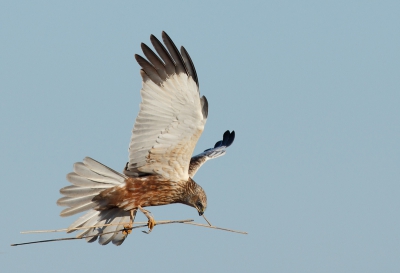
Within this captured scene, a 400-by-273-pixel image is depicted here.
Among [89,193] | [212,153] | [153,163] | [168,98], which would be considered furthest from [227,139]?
[168,98]

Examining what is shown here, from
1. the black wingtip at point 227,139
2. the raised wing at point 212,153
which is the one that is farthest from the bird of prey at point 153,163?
the black wingtip at point 227,139

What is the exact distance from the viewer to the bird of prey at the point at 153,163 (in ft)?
27.0

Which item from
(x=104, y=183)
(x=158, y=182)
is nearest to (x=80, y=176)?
(x=104, y=183)

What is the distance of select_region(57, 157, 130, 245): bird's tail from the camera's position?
344 inches

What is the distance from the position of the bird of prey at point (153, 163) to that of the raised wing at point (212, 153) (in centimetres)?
119

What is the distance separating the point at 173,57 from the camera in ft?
27.1

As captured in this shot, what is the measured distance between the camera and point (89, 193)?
29.3ft

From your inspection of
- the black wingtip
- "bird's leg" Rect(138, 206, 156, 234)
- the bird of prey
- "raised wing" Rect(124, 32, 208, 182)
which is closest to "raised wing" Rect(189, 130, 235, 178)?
the black wingtip

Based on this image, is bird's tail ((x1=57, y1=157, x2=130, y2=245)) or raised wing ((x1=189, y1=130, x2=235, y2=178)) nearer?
bird's tail ((x1=57, y1=157, x2=130, y2=245))

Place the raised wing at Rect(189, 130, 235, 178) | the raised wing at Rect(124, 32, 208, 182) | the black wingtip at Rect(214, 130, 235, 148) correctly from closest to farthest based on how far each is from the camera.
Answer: the raised wing at Rect(124, 32, 208, 182), the raised wing at Rect(189, 130, 235, 178), the black wingtip at Rect(214, 130, 235, 148)

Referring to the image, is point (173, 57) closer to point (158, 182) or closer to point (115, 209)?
point (158, 182)

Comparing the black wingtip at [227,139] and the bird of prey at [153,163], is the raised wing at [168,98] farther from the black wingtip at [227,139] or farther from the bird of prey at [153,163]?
the black wingtip at [227,139]

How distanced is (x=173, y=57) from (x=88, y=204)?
238 cm

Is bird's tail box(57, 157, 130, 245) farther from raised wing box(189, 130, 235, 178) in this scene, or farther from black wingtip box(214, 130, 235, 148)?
black wingtip box(214, 130, 235, 148)
